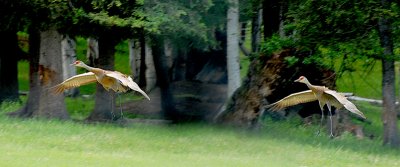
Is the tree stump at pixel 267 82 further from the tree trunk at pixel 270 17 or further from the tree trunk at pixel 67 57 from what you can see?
the tree trunk at pixel 67 57

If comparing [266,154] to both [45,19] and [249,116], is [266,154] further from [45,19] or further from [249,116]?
[45,19]

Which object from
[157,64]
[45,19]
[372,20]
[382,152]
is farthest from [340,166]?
[157,64]

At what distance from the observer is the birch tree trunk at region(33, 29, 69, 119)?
23094mm

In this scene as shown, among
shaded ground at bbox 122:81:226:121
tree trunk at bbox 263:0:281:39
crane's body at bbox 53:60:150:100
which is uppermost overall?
tree trunk at bbox 263:0:281:39

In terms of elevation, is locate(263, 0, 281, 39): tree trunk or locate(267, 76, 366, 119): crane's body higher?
locate(263, 0, 281, 39): tree trunk

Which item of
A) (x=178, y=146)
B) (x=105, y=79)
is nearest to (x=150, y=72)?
(x=178, y=146)

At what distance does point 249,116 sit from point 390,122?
3.76 metres

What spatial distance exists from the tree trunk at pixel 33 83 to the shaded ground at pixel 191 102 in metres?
3.43

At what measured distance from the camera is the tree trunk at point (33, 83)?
2492 centimetres

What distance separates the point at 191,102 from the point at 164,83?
54.2 inches

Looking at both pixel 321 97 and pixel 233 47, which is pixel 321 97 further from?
pixel 233 47

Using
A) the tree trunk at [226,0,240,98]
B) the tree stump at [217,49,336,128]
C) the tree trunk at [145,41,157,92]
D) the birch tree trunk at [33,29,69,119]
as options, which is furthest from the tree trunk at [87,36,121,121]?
the tree trunk at [145,41,157,92]

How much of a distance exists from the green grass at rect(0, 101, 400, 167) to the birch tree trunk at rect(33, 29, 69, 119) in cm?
183

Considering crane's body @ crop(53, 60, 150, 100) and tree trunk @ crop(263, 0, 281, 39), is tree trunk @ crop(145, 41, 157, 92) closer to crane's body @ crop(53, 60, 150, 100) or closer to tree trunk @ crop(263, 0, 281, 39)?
tree trunk @ crop(263, 0, 281, 39)
